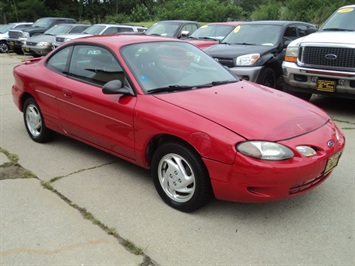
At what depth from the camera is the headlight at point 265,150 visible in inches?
112

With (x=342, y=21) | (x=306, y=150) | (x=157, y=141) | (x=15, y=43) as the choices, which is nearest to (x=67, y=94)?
(x=157, y=141)

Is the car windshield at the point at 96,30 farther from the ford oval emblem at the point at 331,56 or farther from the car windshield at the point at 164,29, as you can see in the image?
the ford oval emblem at the point at 331,56

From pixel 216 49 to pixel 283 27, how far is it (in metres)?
1.64

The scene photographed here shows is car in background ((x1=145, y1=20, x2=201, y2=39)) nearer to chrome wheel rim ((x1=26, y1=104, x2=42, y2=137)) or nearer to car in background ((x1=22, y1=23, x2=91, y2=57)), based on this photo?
car in background ((x1=22, y1=23, x2=91, y2=57))

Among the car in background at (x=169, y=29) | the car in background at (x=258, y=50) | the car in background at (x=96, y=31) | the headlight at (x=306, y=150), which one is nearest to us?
the headlight at (x=306, y=150)

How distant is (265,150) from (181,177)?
78 centimetres

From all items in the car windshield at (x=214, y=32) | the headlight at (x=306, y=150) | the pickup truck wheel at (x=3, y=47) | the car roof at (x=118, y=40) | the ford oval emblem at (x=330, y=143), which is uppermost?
the car roof at (x=118, y=40)

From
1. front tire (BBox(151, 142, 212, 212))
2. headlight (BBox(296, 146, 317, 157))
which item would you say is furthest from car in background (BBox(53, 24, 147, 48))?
headlight (BBox(296, 146, 317, 157))

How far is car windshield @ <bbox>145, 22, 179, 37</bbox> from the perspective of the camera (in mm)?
12031

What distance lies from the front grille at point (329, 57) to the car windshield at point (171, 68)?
2.73 metres

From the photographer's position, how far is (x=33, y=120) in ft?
16.7

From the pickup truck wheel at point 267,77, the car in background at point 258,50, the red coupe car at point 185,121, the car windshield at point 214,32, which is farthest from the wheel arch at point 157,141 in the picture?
the car windshield at point 214,32

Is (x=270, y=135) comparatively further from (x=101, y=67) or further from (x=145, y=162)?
(x=101, y=67)

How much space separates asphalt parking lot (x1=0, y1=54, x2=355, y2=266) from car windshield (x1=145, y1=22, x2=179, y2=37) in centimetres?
857
